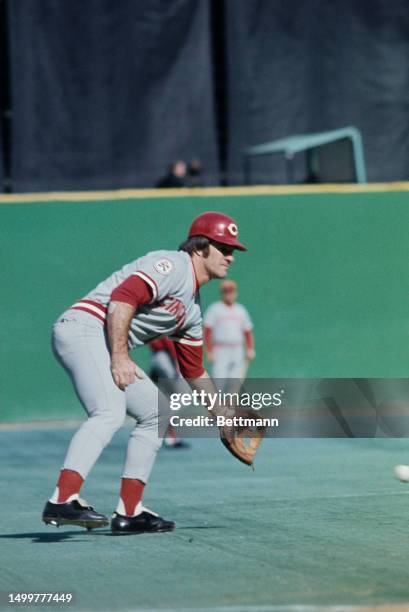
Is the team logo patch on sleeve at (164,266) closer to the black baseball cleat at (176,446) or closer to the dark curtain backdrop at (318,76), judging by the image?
the black baseball cleat at (176,446)

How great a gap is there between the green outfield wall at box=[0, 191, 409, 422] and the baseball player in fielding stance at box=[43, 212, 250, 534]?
7641 mm

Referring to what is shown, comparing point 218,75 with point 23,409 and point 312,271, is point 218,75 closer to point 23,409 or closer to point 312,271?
point 312,271

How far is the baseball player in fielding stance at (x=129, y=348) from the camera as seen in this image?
7633 mm

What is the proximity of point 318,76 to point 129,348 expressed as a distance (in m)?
11.9

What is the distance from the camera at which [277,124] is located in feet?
62.6

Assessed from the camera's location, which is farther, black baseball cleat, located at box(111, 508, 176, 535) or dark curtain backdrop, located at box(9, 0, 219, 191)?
dark curtain backdrop, located at box(9, 0, 219, 191)

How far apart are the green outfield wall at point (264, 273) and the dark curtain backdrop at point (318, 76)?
2.57m

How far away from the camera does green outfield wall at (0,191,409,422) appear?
15750 millimetres

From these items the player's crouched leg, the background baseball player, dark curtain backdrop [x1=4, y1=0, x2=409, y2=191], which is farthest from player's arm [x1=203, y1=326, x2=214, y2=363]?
the player's crouched leg

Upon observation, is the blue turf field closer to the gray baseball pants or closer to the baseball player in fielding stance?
the baseball player in fielding stance

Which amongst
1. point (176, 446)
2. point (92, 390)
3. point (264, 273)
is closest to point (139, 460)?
point (92, 390)

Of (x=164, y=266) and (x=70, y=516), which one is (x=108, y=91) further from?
(x=70, y=516)

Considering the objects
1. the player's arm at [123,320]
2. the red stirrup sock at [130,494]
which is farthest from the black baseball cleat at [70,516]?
the player's arm at [123,320]

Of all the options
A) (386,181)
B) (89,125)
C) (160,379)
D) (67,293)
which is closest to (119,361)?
(160,379)
